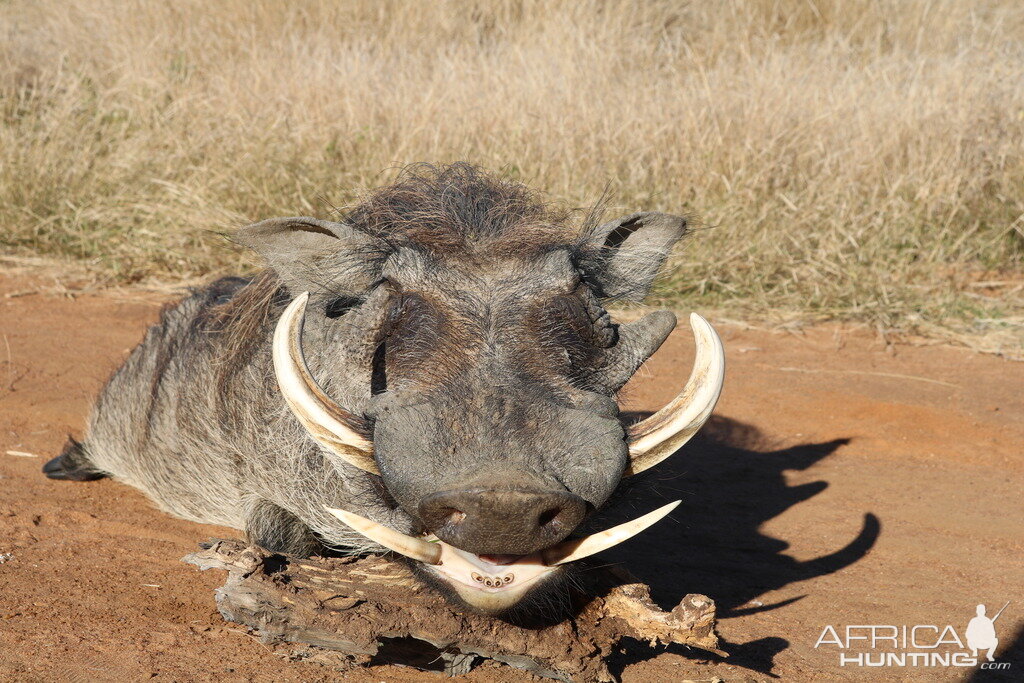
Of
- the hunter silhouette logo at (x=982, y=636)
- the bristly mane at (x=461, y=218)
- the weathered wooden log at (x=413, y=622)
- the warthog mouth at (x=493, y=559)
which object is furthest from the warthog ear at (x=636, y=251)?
the hunter silhouette logo at (x=982, y=636)

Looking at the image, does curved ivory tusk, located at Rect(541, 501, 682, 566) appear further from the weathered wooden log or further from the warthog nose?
the weathered wooden log

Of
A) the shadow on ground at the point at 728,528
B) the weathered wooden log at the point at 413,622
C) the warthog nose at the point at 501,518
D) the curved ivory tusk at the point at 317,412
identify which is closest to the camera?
the warthog nose at the point at 501,518

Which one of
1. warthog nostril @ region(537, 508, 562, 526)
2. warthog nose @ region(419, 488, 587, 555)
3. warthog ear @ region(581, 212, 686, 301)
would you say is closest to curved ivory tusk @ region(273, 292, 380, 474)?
warthog nose @ region(419, 488, 587, 555)

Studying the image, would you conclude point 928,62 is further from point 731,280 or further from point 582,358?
point 582,358

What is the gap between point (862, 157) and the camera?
754cm

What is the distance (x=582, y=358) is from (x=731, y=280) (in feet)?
14.2

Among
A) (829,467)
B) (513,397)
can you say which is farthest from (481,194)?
(829,467)

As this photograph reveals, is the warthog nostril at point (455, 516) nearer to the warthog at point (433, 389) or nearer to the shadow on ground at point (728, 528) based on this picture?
the warthog at point (433, 389)

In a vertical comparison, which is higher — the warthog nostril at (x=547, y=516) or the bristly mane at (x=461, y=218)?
the bristly mane at (x=461, y=218)

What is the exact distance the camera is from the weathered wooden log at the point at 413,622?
2697 millimetres

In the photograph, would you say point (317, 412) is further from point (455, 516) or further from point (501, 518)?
point (501, 518)

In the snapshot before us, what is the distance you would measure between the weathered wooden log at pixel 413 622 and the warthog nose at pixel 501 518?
0.53 m

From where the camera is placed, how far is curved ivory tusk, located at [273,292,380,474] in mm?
2490

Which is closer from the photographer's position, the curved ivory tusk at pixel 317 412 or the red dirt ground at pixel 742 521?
the curved ivory tusk at pixel 317 412
